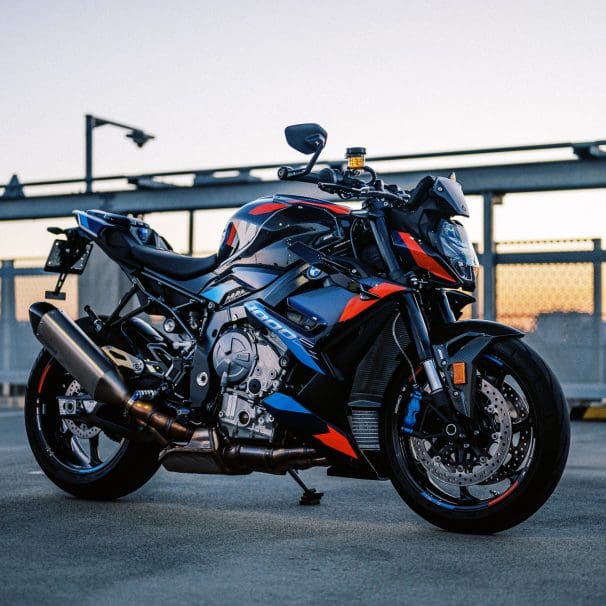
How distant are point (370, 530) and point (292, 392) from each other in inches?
25.8

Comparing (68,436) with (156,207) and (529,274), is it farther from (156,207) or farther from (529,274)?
(156,207)

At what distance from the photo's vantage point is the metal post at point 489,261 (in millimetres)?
12547

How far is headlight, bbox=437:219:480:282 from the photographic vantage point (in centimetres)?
458

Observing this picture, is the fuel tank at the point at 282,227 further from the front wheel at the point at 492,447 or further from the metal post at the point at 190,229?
the metal post at the point at 190,229

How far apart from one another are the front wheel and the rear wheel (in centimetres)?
154

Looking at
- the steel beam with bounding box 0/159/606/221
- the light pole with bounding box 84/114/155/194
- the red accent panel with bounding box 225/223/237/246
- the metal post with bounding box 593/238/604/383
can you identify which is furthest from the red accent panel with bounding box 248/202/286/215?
the light pole with bounding box 84/114/155/194

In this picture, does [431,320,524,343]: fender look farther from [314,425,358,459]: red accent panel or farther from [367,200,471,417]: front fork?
[314,425,358,459]: red accent panel

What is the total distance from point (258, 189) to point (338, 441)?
30.8 ft

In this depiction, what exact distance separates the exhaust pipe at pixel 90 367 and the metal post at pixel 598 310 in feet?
25.5

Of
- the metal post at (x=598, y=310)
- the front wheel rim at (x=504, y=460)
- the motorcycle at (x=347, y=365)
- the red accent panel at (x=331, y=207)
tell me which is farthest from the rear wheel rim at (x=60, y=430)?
the metal post at (x=598, y=310)

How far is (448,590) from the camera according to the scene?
3.61 meters

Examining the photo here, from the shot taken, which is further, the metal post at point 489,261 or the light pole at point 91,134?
the light pole at point 91,134

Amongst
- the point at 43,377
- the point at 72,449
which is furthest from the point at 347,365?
the point at 43,377

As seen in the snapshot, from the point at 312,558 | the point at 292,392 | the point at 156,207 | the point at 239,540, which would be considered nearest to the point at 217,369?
the point at 292,392
